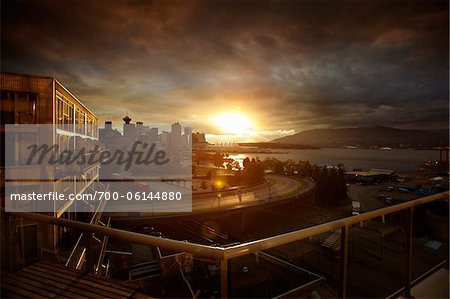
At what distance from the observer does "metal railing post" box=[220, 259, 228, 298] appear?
3.93ft

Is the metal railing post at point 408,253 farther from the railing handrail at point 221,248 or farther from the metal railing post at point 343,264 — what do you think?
the metal railing post at point 343,264

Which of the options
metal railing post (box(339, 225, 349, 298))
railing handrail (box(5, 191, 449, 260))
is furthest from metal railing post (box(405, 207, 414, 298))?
metal railing post (box(339, 225, 349, 298))

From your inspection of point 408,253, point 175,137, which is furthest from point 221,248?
point 175,137

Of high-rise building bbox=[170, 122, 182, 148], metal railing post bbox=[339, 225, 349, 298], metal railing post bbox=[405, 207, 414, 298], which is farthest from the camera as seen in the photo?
high-rise building bbox=[170, 122, 182, 148]

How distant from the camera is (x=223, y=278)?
1263mm

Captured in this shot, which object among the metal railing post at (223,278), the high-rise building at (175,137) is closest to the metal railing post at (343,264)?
the metal railing post at (223,278)

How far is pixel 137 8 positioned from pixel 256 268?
11.4m

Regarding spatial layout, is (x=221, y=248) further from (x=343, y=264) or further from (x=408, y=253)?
(x=408, y=253)

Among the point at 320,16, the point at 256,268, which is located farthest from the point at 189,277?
the point at 320,16

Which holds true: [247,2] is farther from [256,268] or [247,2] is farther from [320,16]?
[256,268]

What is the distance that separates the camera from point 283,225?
69.5ft

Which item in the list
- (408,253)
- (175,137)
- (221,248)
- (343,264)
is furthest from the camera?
(175,137)

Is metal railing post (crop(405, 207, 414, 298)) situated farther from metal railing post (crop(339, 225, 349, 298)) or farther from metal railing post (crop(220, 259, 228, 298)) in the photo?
metal railing post (crop(220, 259, 228, 298))

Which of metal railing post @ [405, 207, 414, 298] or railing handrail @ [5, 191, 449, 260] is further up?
railing handrail @ [5, 191, 449, 260]
